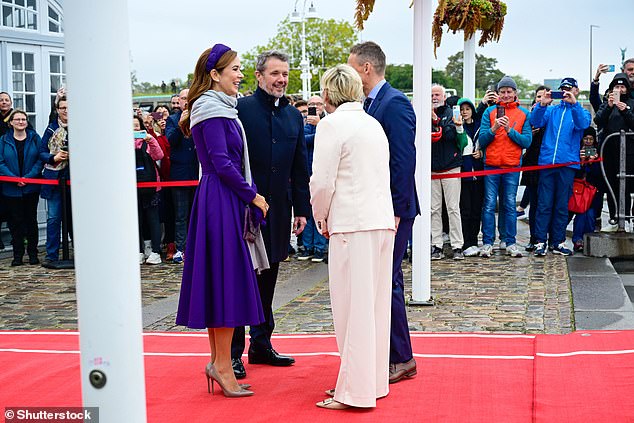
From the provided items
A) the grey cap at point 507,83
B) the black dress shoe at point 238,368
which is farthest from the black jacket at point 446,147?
the black dress shoe at point 238,368

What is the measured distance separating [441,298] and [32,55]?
29.3 ft

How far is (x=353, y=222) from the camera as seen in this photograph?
580 cm

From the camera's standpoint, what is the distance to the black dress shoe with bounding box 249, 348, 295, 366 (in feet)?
22.9

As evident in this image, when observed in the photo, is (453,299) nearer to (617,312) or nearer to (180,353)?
(617,312)

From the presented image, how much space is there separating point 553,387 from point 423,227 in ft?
10.1

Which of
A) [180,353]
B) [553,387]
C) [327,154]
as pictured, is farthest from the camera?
[180,353]

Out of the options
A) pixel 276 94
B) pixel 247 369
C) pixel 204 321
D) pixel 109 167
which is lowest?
pixel 247 369

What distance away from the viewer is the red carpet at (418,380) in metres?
5.74

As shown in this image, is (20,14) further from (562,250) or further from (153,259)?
(562,250)

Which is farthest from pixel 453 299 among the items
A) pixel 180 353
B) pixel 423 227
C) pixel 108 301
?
pixel 108 301

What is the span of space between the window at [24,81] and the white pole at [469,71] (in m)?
6.97

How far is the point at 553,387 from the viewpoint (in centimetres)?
616

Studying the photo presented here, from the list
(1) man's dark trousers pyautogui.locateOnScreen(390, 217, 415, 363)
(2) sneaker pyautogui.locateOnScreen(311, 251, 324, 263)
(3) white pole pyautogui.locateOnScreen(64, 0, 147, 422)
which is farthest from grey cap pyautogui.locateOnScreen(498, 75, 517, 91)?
(3) white pole pyautogui.locateOnScreen(64, 0, 147, 422)

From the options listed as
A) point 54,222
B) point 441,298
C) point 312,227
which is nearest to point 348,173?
point 441,298
